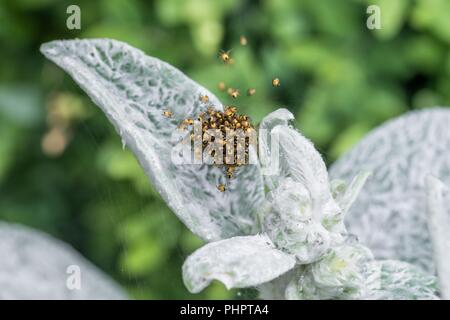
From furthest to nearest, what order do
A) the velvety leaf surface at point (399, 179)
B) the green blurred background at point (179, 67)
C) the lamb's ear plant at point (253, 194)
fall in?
the green blurred background at point (179, 67)
the velvety leaf surface at point (399, 179)
the lamb's ear plant at point (253, 194)

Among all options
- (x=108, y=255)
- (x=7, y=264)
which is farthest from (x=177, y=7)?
(x=7, y=264)

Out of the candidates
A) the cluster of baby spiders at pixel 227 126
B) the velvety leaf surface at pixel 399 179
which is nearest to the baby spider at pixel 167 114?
the cluster of baby spiders at pixel 227 126

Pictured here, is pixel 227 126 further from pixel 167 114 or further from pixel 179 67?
pixel 179 67

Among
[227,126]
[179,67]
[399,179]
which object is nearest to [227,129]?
[227,126]

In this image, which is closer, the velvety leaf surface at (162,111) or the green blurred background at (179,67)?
the velvety leaf surface at (162,111)

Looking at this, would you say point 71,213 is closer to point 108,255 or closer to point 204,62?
point 108,255

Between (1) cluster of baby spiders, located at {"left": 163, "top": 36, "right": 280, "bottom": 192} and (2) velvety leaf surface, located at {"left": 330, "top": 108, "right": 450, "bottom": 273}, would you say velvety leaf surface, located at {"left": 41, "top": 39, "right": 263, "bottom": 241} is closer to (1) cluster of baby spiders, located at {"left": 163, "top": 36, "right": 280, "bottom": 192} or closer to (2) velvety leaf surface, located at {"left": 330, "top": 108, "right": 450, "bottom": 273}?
(1) cluster of baby spiders, located at {"left": 163, "top": 36, "right": 280, "bottom": 192}

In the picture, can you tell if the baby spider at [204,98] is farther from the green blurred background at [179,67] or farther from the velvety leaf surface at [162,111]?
the green blurred background at [179,67]
